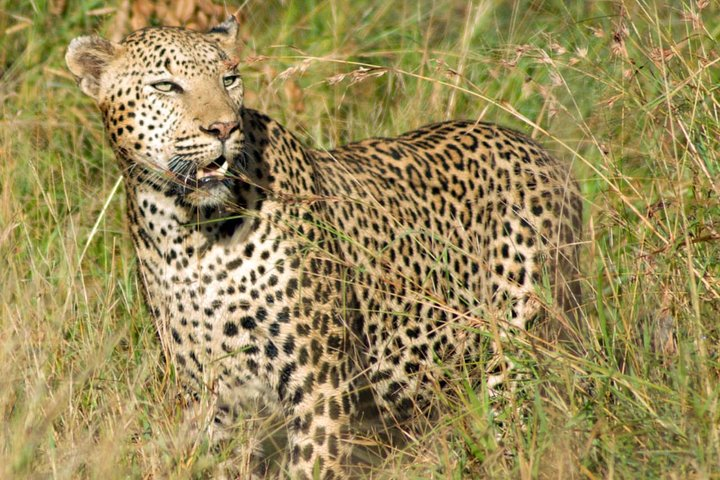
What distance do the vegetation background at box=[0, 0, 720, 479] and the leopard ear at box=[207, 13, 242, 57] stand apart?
27.9 inches

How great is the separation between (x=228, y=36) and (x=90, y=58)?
2.28 ft

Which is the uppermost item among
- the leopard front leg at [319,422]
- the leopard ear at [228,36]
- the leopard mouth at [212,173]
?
the leopard ear at [228,36]

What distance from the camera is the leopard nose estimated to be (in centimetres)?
465

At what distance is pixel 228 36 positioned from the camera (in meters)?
5.48

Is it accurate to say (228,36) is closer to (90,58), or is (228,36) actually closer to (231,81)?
(231,81)

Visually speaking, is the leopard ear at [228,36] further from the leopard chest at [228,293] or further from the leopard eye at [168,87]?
the leopard chest at [228,293]

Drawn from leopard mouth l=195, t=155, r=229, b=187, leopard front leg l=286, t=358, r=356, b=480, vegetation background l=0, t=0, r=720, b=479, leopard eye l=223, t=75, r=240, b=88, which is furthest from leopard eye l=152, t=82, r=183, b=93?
leopard front leg l=286, t=358, r=356, b=480

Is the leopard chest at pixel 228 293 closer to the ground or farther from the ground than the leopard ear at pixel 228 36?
closer to the ground

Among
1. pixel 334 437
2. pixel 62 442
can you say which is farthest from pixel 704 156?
pixel 62 442

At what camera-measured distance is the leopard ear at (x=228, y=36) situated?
5406mm

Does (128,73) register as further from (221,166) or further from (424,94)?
(424,94)

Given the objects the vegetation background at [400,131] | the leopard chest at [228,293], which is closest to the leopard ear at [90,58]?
the leopard chest at [228,293]

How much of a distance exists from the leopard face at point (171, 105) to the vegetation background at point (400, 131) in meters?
0.38

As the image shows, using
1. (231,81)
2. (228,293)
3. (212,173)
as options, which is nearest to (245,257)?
(228,293)
